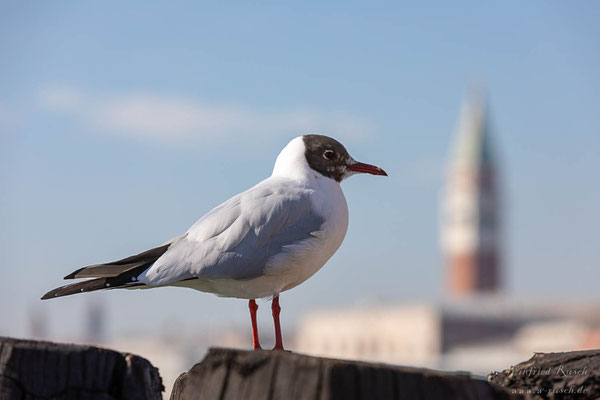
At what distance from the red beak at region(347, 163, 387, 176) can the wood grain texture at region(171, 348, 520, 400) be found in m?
1.03

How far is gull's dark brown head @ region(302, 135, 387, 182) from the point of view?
2.26 m

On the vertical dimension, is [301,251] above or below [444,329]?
below

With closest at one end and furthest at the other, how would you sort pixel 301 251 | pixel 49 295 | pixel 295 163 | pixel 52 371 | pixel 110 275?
pixel 52 371
pixel 49 295
pixel 110 275
pixel 301 251
pixel 295 163

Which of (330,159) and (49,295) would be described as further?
(330,159)

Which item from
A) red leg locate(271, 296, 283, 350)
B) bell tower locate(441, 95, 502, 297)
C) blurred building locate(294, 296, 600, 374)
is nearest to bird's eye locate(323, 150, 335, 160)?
red leg locate(271, 296, 283, 350)

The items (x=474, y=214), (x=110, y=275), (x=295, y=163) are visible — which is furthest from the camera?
(x=474, y=214)

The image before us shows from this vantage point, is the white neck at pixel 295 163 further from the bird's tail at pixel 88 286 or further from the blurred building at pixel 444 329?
the blurred building at pixel 444 329

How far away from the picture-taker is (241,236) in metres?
2.08

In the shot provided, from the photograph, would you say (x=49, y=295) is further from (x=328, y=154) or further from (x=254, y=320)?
(x=328, y=154)

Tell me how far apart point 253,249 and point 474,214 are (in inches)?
2225

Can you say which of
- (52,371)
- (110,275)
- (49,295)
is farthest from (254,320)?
(52,371)

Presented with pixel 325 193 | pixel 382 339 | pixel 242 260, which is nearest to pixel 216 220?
pixel 242 260

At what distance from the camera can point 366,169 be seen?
2.30m

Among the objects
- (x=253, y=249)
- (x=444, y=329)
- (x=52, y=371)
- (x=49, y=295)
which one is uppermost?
(x=444, y=329)
